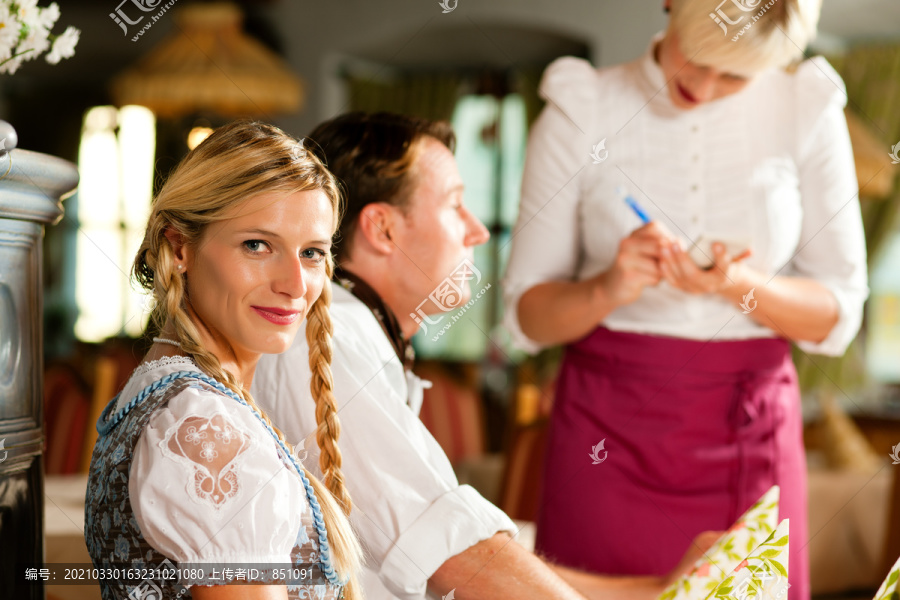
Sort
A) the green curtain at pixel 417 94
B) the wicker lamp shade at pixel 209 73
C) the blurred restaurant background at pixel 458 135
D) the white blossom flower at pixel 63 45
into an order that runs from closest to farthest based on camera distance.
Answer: the white blossom flower at pixel 63 45 < the blurred restaurant background at pixel 458 135 < the wicker lamp shade at pixel 209 73 < the green curtain at pixel 417 94

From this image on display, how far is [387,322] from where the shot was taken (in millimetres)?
1177

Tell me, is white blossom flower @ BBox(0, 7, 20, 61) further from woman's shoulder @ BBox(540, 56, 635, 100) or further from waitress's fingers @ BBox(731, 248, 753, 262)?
waitress's fingers @ BBox(731, 248, 753, 262)

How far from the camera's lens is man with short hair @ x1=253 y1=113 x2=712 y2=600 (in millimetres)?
973

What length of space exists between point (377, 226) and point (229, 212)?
0.31m

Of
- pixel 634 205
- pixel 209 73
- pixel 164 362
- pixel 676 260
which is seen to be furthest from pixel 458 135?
pixel 164 362

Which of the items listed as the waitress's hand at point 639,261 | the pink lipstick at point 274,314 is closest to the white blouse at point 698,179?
the waitress's hand at point 639,261

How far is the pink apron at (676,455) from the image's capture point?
1.54m

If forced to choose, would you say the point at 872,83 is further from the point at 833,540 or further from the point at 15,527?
the point at 15,527

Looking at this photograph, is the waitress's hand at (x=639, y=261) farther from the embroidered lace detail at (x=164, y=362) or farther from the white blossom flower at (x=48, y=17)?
the white blossom flower at (x=48, y=17)

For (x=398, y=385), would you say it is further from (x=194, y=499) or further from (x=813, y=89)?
(x=813, y=89)

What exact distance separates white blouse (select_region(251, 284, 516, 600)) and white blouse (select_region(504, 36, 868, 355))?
0.63m

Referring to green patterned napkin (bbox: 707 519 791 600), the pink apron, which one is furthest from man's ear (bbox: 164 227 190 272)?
the pink apron

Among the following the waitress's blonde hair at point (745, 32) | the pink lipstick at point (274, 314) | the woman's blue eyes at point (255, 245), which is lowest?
the pink lipstick at point (274, 314)

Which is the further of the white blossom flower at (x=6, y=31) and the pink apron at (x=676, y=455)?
the pink apron at (x=676, y=455)
